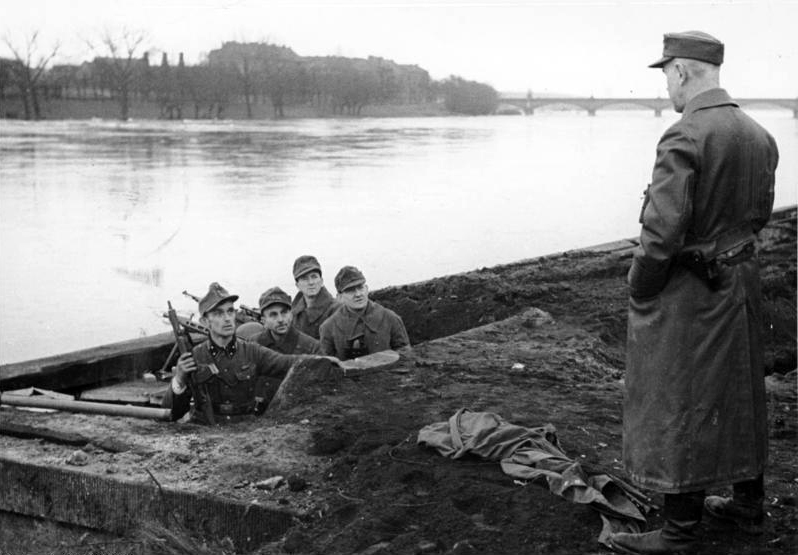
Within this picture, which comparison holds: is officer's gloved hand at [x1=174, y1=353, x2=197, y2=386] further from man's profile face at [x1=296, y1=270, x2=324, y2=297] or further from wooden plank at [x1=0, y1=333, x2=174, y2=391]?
wooden plank at [x1=0, y1=333, x2=174, y2=391]

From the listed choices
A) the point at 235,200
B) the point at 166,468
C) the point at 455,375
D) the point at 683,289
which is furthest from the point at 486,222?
the point at 683,289

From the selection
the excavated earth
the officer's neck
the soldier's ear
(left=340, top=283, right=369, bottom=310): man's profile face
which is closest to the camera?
the soldier's ear

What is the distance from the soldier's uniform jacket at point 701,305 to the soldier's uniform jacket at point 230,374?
14.1 feet

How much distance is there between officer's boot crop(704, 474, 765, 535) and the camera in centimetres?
480

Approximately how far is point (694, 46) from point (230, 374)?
16.0 ft

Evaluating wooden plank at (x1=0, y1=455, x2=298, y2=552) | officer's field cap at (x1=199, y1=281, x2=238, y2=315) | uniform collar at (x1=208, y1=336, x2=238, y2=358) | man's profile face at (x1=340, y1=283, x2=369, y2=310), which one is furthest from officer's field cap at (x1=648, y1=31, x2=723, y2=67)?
man's profile face at (x1=340, y1=283, x2=369, y2=310)

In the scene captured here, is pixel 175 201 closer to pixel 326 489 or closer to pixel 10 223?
pixel 10 223

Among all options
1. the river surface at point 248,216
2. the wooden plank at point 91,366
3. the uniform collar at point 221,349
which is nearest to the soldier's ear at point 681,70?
the uniform collar at point 221,349

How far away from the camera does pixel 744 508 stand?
483 cm

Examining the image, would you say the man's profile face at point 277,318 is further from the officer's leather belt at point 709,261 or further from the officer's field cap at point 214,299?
the officer's leather belt at point 709,261

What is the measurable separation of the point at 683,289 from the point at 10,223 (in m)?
22.4

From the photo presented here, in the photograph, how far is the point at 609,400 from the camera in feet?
24.6

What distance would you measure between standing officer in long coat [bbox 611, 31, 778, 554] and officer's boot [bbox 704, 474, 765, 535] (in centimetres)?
23

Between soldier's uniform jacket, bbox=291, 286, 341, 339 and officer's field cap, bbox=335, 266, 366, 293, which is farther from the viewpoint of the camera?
soldier's uniform jacket, bbox=291, 286, 341, 339
